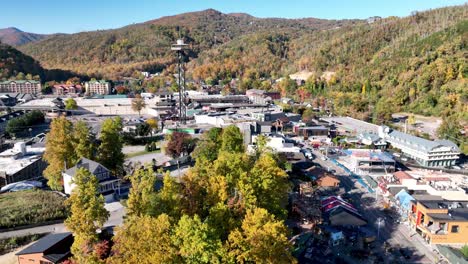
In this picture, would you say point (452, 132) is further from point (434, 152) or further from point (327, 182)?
point (327, 182)

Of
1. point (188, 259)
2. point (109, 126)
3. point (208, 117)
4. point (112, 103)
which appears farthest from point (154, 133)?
point (188, 259)

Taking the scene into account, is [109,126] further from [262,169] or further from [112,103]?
[112,103]

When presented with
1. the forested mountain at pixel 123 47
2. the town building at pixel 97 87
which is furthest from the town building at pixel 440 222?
the forested mountain at pixel 123 47

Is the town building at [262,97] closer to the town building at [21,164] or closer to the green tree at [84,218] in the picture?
the town building at [21,164]

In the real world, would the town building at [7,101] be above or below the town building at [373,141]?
above

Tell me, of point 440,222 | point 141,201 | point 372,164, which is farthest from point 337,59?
point 141,201

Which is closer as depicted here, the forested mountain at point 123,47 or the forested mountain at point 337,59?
the forested mountain at point 337,59
